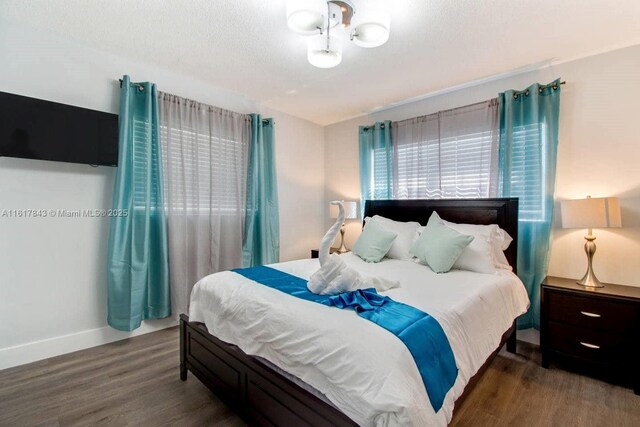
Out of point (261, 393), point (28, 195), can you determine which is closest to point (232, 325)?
point (261, 393)

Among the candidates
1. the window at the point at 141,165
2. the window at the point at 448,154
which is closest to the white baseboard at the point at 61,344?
the window at the point at 141,165

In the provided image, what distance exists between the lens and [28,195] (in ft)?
7.39

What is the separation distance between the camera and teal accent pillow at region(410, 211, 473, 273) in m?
2.31

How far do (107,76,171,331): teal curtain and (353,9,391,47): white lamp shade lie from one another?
1.97 meters

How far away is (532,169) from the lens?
2682 mm

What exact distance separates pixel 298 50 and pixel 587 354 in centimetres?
324

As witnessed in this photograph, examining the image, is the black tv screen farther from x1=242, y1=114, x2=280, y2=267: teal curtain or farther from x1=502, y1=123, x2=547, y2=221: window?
x1=502, y1=123, x2=547, y2=221: window

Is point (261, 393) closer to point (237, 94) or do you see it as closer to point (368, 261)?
point (368, 261)

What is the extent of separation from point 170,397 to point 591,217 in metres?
3.21

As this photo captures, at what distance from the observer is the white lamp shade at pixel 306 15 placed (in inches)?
65.4

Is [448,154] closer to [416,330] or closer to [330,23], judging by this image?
[330,23]

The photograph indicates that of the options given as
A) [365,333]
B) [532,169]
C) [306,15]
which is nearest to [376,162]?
[532,169]

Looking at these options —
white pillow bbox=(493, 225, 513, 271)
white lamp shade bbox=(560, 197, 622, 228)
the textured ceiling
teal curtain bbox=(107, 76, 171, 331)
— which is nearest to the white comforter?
white pillow bbox=(493, 225, 513, 271)

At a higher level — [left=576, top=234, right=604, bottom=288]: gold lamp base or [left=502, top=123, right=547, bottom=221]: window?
[left=502, top=123, right=547, bottom=221]: window
